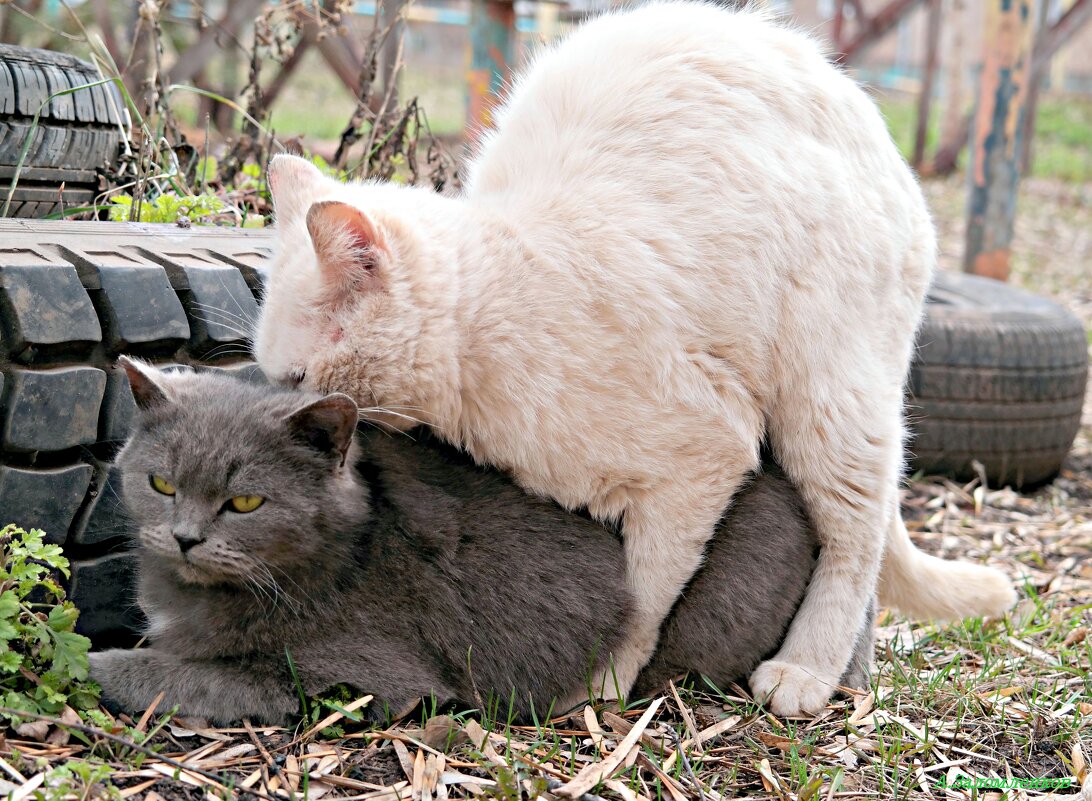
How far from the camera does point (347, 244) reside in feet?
8.25

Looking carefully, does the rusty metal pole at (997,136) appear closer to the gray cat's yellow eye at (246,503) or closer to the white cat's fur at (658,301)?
the white cat's fur at (658,301)

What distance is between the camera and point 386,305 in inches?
99.4

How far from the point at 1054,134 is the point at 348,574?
20753mm

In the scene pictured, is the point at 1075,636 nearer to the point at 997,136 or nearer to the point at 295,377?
the point at 295,377

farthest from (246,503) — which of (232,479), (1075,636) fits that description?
(1075,636)

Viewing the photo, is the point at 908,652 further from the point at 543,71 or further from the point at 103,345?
the point at 103,345

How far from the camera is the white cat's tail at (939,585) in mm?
3236

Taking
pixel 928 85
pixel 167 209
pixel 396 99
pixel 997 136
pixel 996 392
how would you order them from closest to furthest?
pixel 167 209, pixel 996 392, pixel 396 99, pixel 997 136, pixel 928 85

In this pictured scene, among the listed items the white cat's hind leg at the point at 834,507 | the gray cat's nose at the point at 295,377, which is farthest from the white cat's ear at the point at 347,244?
the white cat's hind leg at the point at 834,507

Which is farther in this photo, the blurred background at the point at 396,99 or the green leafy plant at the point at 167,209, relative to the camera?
the blurred background at the point at 396,99

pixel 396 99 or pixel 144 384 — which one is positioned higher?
pixel 396 99

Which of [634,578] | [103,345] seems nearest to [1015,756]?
[634,578]

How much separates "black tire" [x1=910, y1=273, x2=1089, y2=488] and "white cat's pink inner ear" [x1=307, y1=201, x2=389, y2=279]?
2771 mm

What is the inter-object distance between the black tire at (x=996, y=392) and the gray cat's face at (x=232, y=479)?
9.81ft
